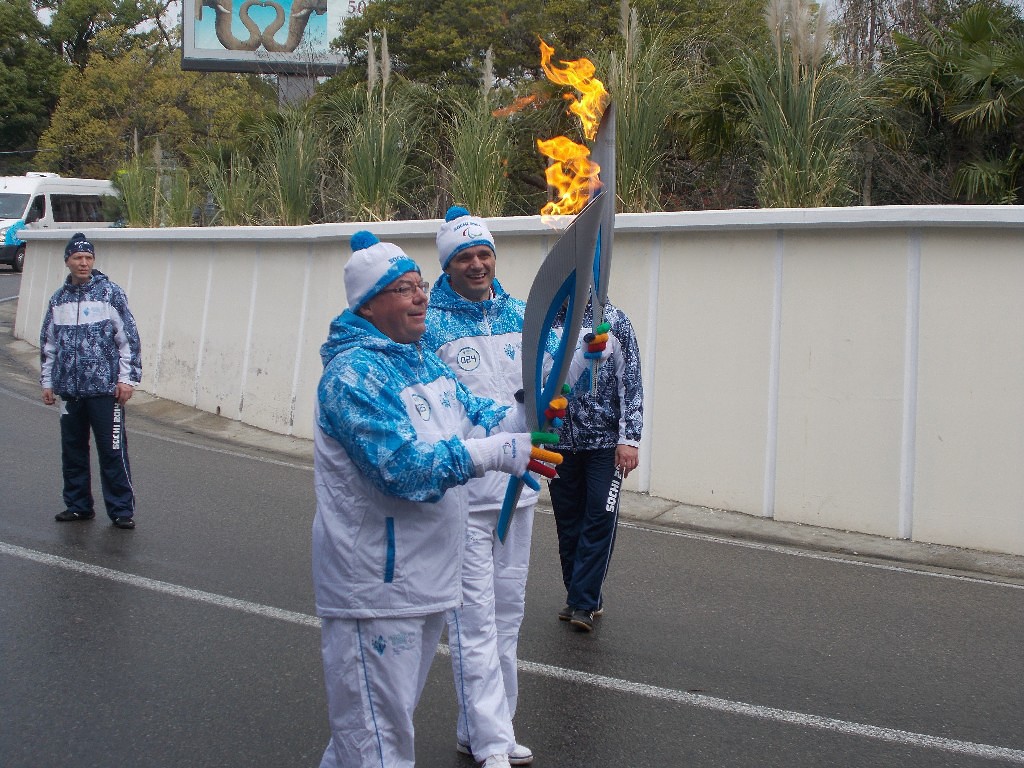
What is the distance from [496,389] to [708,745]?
1625 mm

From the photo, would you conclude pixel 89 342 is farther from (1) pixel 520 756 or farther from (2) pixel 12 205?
(2) pixel 12 205

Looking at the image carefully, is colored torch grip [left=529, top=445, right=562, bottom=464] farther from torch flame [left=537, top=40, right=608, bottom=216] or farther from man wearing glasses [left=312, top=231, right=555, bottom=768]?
torch flame [left=537, top=40, right=608, bottom=216]

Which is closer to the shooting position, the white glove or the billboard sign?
the white glove

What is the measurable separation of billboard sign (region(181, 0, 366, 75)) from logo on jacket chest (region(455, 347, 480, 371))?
33.6 m

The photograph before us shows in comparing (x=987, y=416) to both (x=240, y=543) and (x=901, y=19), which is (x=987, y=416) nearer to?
(x=240, y=543)

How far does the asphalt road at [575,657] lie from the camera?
4.65 meters

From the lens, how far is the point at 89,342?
8.32m

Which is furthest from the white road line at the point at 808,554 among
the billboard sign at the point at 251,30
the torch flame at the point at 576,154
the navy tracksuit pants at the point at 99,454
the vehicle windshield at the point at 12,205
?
the billboard sign at the point at 251,30

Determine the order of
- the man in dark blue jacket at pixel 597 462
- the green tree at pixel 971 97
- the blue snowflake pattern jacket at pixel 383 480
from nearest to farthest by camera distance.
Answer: the blue snowflake pattern jacket at pixel 383 480
the man in dark blue jacket at pixel 597 462
the green tree at pixel 971 97

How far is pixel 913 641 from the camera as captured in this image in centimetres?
607

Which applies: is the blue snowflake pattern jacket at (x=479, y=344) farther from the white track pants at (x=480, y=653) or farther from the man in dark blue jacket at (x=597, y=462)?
the man in dark blue jacket at (x=597, y=462)

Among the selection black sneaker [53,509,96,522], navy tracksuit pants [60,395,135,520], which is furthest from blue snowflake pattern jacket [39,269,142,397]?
black sneaker [53,509,96,522]

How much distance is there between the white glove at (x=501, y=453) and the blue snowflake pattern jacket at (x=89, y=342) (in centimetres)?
531

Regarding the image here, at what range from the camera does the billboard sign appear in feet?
123
